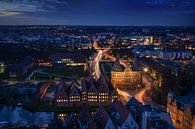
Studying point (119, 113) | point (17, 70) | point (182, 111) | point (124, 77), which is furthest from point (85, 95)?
point (17, 70)

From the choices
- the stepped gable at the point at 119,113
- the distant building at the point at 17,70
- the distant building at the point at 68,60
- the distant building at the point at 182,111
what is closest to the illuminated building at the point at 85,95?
the distant building at the point at 182,111

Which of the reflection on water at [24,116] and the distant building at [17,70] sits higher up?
the distant building at [17,70]

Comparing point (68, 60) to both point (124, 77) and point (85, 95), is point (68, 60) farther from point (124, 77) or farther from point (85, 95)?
point (85, 95)

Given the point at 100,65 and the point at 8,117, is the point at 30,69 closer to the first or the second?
the point at 100,65

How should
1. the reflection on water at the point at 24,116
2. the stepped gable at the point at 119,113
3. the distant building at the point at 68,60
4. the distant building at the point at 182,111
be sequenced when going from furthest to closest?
the distant building at the point at 68,60
the reflection on water at the point at 24,116
the distant building at the point at 182,111
the stepped gable at the point at 119,113

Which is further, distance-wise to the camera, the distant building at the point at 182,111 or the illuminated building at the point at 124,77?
the illuminated building at the point at 124,77

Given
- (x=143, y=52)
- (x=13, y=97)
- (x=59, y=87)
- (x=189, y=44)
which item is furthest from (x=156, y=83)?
(x=189, y=44)

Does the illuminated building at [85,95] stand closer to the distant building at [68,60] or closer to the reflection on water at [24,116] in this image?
the reflection on water at [24,116]
